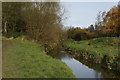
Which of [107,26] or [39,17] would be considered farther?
[107,26]

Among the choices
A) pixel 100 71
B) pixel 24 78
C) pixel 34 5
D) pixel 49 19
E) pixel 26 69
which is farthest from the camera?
pixel 34 5

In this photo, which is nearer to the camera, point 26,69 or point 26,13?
point 26,69

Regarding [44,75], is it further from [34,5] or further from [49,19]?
[34,5]

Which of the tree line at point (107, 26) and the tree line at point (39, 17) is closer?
the tree line at point (39, 17)

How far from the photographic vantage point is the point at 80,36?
1815 inches

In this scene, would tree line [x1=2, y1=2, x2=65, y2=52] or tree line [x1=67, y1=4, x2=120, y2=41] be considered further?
tree line [x1=67, y1=4, x2=120, y2=41]

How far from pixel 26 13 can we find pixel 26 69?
60.9 feet

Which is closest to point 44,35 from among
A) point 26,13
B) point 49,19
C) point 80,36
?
point 49,19

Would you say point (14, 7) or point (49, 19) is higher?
point (14, 7)

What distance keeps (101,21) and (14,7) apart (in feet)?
83.9

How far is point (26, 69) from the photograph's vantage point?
7832 mm

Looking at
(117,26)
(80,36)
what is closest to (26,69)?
(117,26)

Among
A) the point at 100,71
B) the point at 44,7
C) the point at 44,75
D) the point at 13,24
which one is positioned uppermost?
the point at 44,7

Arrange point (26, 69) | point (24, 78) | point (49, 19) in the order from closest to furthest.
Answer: point (24, 78) < point (26, 69) < point (49, 19)
